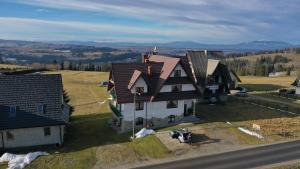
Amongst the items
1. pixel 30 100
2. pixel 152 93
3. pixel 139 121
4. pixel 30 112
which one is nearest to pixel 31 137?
pixel 30 112

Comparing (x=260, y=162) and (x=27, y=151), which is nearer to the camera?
(x=260, y=162)

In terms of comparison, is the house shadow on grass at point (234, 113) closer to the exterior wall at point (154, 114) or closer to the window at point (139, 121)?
the exterior wall at point (154, 114)

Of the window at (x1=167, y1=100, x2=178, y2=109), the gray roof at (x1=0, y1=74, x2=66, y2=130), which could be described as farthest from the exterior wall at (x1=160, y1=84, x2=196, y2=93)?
the gray roof at (x1=0, y1=74, x2=66, y2=130)

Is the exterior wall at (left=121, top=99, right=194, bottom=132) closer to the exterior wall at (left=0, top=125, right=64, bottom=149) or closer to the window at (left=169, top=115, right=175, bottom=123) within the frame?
the window at (left=169, top=115, right=175, bottom=123)

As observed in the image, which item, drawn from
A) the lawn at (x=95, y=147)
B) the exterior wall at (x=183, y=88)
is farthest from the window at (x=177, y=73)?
the lawn at (x=95, y=147)

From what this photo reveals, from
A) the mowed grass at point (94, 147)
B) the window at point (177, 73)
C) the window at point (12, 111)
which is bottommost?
the mowed grass at point (94, 147)

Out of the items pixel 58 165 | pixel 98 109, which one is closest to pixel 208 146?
pixel 58 165

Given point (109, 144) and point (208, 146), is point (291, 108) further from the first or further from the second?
point (109, 144)
